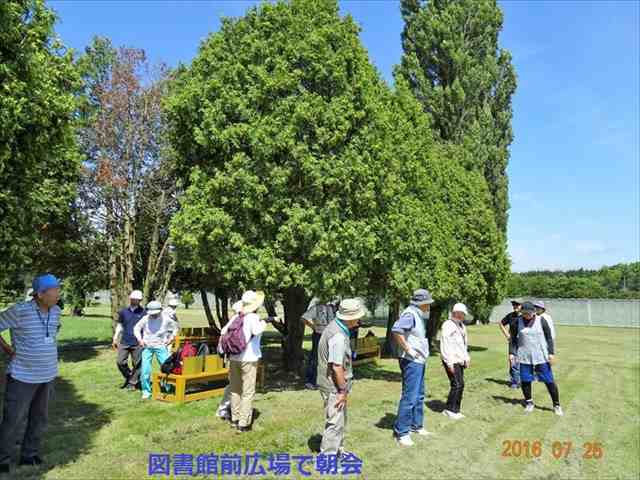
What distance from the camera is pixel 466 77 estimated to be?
2370 centimetres

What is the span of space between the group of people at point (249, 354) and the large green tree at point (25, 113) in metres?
0.84

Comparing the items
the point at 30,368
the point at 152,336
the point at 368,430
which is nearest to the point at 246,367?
the point at 368,430

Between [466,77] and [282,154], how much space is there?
16750 mm

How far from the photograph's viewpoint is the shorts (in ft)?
29.4

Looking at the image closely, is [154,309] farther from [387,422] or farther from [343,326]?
[343,326]

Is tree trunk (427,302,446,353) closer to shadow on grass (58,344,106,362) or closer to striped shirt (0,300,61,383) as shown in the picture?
shadow on grass (58,344,106,362)

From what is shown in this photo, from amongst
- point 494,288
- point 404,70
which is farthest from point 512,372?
point 404,70

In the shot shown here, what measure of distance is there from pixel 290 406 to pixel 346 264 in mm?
2798

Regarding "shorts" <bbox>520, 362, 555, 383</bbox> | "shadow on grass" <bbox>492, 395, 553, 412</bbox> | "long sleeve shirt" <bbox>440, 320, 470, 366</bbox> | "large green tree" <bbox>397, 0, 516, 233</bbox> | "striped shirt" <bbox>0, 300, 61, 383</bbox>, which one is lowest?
"shadow on grass" <bbox>492, 395, 553, 412</bbox>

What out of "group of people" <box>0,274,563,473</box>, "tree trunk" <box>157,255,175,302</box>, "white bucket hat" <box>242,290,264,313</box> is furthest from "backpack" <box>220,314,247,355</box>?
"tree trunk" <box>157,255,175,302</box>

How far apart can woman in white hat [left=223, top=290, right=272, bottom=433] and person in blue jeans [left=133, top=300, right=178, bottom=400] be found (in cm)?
241

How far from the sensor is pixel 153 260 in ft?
57.3

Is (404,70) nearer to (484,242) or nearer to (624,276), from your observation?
(484,242)

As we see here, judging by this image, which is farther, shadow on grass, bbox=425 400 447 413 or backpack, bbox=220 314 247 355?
shadow on grass, bbox=425 400 447 413
